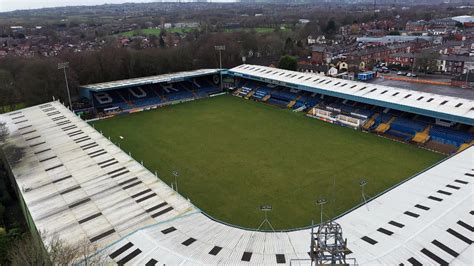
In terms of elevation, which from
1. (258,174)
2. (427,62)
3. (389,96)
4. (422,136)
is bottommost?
(258,174)

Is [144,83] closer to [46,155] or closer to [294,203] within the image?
[46,155]

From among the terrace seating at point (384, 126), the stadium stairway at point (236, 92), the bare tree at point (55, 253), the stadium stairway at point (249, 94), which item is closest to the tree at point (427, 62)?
the terrace seating at point (384, 126)

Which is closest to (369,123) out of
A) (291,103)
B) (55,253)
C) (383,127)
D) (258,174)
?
(383,127)

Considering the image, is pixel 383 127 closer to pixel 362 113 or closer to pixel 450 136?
pixel 362 113

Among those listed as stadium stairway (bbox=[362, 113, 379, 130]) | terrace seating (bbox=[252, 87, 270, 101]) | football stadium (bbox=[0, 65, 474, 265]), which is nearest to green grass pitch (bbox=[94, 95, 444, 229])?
football stadium (bbox=[0, 65, 474, 265])

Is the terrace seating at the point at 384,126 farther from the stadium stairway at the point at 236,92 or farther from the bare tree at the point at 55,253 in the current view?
the bare tree at the point at 55,253

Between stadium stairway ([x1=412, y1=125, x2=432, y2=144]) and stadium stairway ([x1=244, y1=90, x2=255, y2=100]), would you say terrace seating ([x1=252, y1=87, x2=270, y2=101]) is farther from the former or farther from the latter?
stadium stairway ([x1=412, y1=125, x2=432, y2=144])

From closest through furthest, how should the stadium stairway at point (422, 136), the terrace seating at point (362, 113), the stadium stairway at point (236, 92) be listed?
the stadium stairway at point (422, 136)
the terrace seating at point (362, 113)
the stadium stairway at point (236, 92)
